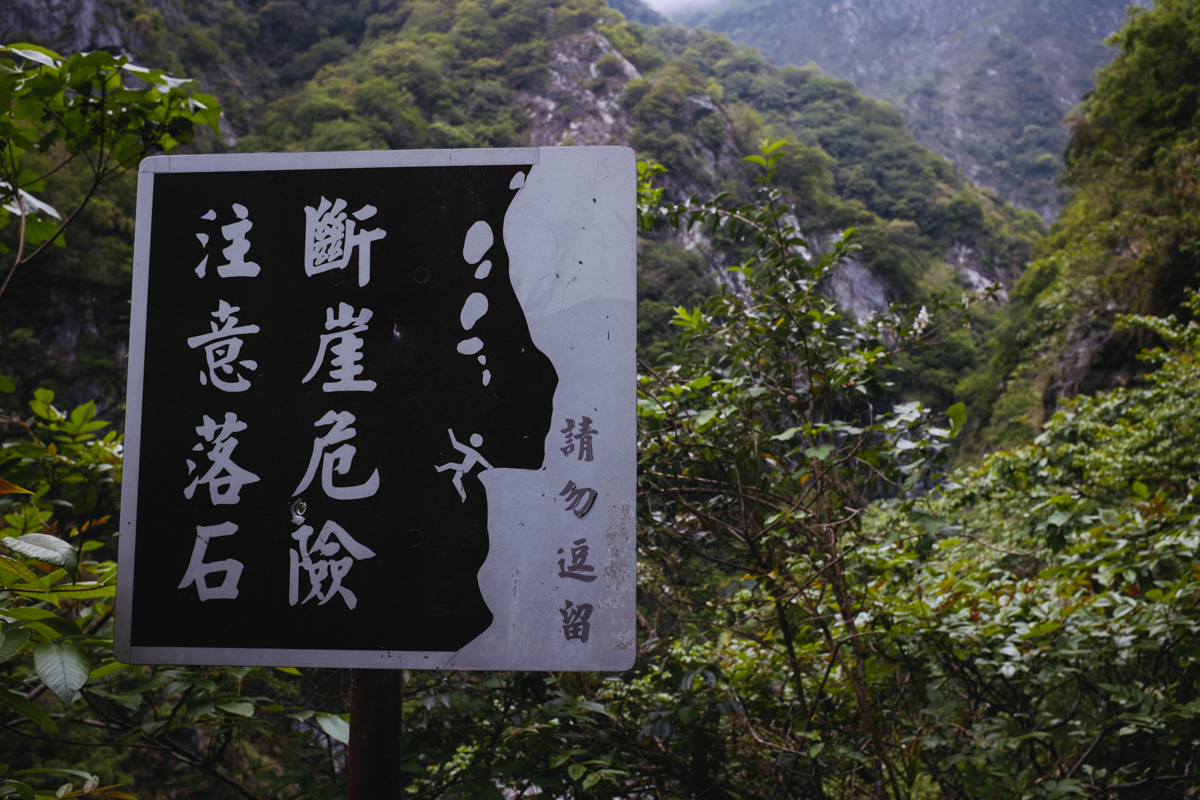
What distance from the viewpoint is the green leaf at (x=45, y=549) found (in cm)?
71

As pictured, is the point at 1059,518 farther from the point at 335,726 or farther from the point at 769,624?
the point at 335,726

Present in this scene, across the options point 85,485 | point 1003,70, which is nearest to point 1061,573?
point 85,485

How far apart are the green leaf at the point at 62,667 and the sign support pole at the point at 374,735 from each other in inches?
11.1

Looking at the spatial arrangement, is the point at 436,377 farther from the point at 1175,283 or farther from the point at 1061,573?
the point at 1175,283

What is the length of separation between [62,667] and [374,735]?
35 centimetres

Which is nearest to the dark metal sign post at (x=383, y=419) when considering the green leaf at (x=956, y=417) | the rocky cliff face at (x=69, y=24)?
the green leaf at (x=956, y=417)

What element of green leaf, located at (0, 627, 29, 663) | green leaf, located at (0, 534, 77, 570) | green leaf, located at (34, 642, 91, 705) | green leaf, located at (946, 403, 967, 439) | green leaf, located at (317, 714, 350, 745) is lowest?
green leaf, located at (317, 714, 350, 745)

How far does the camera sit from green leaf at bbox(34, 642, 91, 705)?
2.25 feet

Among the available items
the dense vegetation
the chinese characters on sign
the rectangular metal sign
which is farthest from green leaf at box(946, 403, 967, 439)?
the chinese characters on sign

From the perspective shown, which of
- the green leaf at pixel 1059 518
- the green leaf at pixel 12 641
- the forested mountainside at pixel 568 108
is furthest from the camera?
the forested mountainside at pixel 568 108

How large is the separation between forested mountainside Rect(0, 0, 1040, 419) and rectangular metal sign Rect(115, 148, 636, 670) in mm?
20219

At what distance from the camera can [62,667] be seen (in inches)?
28.0

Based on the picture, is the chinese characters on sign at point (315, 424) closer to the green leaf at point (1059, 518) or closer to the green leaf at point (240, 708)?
the green leaf at point (240, 708)

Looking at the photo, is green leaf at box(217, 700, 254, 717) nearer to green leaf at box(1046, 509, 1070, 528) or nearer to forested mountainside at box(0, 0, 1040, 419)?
green leaf at box(1046, 509, 1070, 528)
